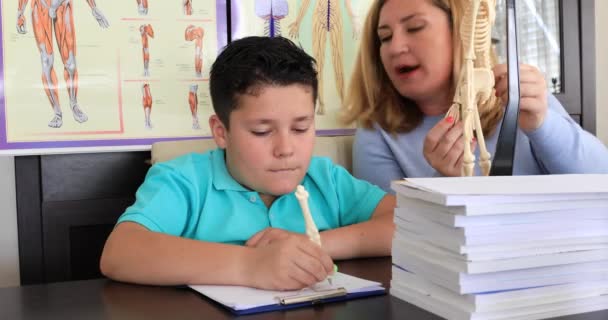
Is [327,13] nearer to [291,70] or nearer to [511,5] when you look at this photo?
[291,70]

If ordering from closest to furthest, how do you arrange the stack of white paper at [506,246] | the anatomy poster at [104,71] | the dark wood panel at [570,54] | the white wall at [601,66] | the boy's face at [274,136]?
the stack of white paper at [506,246] < the boy's face at [274,136] < the anatomy poster at [104,71] < the dark wood panel at [570,54] < the white wall at [601,66]

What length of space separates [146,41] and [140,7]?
0.09 m

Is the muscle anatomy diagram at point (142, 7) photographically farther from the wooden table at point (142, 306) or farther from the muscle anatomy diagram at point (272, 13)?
the wooden table at point (142, 306)

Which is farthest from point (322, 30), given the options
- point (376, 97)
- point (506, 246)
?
point (506, 246)

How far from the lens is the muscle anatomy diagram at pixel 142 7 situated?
172cm

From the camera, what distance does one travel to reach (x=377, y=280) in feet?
3.04

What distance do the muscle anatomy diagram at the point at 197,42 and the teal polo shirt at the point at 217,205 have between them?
1.83 ft

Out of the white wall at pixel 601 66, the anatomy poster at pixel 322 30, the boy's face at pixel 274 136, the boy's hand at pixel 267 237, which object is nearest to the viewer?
the boy's hand at pixel 267 237

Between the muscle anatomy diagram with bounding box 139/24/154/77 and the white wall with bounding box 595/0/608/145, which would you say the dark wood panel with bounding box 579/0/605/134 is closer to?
the white wall with bounding box 595/0/608/145

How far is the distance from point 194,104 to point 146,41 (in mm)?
211

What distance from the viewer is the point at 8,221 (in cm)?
168

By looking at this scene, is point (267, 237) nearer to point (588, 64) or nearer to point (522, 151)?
point (522, 151)

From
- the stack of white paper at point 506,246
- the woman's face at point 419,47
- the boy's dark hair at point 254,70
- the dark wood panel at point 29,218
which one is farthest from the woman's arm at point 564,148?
the dark wood panel at point 29,218

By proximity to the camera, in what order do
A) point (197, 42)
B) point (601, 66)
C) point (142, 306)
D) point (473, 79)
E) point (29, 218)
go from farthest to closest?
point (601, 66), point (197, 42), point (29, 218), point (473, 79), point (142, 306)
